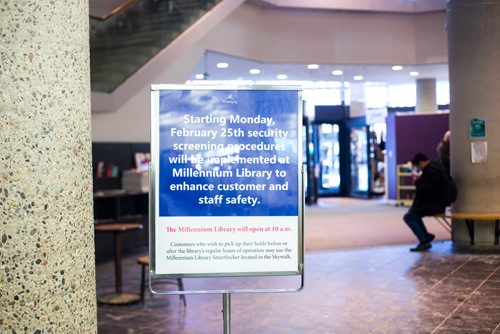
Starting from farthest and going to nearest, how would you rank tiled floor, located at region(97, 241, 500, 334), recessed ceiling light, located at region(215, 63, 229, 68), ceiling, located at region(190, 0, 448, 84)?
recessed ceiling light, located at region(215, 63, 229, 68), ceiling, located at region(190, 0, 448, 84), tiled floor, located at region(97, 241, 500, 334)

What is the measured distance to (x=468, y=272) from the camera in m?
7.72

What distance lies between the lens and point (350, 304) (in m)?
6.34

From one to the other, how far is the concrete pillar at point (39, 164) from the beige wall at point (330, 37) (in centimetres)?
1060

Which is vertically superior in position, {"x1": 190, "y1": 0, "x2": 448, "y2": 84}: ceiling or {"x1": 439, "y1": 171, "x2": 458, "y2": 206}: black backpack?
{"x1": 190, "y1": 0, "x2": 448, "y2": 84}: ceiling

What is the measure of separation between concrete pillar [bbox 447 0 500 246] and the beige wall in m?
4.92

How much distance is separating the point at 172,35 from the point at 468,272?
19.1 feet

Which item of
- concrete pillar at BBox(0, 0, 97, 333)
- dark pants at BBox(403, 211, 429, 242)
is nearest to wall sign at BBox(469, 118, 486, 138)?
dark pants at BBox(403, 211, 429, 242)

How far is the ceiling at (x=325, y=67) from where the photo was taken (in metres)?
14.9

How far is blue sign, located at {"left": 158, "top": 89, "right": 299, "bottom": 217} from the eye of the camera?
318cm

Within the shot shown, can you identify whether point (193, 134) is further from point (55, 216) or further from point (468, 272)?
point (468, 272)

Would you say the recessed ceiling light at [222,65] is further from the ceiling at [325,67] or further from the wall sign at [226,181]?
the wall sign at [226,181]


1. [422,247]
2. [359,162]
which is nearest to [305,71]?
[359,162]

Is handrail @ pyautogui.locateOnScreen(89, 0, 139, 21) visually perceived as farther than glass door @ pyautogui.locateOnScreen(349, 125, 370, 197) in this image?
No

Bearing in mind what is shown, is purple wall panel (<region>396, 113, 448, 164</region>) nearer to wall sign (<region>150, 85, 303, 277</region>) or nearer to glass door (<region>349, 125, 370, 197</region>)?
glass door (<region>349, 125, 370, 197</region>)
